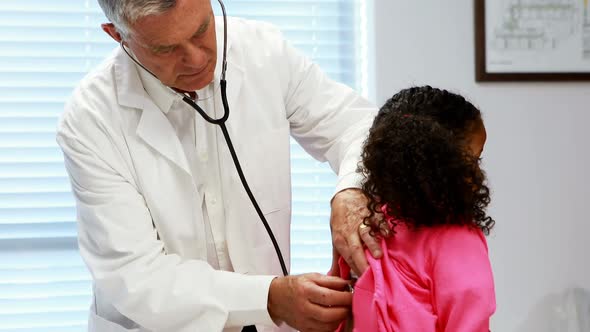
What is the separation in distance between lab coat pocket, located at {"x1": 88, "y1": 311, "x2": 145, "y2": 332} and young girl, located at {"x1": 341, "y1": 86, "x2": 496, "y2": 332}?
1.78 ft

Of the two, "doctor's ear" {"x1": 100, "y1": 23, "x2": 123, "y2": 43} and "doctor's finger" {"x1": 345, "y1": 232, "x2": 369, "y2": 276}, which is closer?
"doctor's finger" {"x1": 345, "y1": 232, "x2": 369, "y2": 276}

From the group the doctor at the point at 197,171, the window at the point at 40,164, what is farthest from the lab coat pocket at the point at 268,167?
the window at the point at 40,164

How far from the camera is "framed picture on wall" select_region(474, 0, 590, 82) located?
2604 millimetres

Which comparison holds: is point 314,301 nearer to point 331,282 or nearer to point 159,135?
point 331,282

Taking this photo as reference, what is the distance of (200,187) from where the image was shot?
1.57 meters

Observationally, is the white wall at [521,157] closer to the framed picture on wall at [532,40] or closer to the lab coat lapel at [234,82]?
the framed picture on wall at [532,40]

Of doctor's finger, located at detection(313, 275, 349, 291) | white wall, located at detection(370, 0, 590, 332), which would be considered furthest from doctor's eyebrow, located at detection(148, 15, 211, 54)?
white wall, located at detection(370, 0, 590, 332)

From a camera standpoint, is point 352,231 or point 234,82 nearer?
point 352,231

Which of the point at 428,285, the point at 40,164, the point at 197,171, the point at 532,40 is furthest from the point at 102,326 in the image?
the point at 532,40

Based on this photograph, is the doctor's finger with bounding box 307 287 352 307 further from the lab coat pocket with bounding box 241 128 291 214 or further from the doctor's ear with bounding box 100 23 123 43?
the doctor's ear with bounding box 100 23 123 43

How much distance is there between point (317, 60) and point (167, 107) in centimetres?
128

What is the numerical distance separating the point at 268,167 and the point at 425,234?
0.55 metres

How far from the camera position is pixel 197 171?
5.18 feet

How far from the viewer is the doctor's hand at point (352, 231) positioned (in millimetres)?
1222
